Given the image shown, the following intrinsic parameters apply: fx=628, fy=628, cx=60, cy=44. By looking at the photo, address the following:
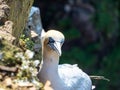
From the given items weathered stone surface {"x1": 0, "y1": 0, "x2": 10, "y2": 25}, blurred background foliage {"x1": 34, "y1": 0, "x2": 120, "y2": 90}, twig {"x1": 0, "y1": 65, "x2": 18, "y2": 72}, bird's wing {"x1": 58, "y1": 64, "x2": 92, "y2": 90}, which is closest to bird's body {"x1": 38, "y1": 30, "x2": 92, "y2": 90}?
bird's wing {"x1": 58, "y1": 64, "x2": 92, "y2": 90}

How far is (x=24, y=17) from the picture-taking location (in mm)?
5516

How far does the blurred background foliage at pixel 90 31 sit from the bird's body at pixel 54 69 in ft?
24.8

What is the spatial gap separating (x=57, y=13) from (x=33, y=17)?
7.32m

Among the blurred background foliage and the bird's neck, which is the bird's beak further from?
the blurred background foliage

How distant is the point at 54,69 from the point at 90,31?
925 centimetres

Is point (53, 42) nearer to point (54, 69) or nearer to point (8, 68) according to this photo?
point (54, 69)

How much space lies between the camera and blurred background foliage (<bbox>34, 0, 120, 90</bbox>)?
→ 13.8 metres

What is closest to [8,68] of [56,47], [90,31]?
[56,47]

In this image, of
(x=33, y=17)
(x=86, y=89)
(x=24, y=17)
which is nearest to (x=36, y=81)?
(x=24, y=17)

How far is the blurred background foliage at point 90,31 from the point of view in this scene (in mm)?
13750

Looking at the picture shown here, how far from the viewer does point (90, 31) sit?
1448 centimetres

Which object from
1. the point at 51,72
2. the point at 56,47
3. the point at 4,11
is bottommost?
the point at 51,72

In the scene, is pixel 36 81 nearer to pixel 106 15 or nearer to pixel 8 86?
pixel 8 86

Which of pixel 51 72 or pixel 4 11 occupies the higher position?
pixel 4 11
